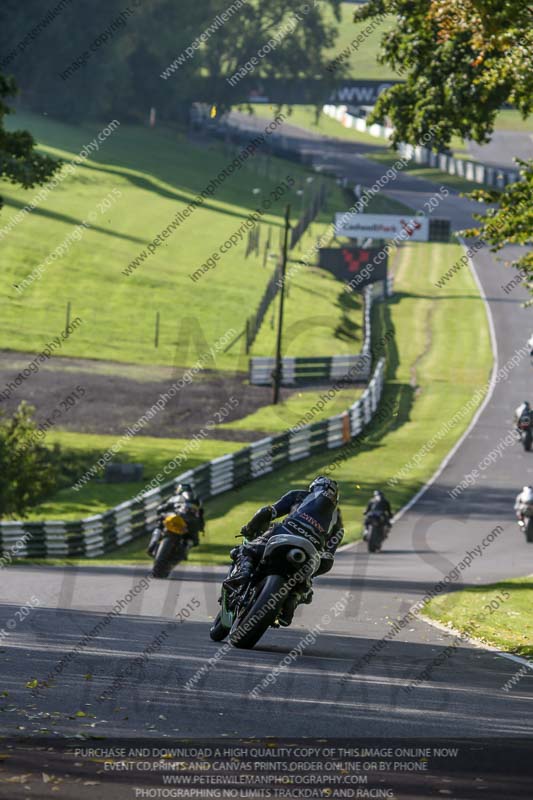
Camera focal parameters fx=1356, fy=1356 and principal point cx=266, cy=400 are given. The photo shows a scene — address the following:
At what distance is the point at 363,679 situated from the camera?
10727mm

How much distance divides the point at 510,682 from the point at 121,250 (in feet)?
211

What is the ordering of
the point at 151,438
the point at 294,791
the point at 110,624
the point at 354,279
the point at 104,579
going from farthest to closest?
the point at 354,279 < the point at 151,438 < the point at 104,579 < the point at 110,624 < the point at 294,791

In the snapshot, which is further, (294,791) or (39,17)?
(39,17)

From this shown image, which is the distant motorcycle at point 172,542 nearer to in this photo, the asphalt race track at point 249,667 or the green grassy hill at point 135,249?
the asphalt race track at point 249,667

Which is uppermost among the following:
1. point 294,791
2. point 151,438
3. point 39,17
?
point 39,17

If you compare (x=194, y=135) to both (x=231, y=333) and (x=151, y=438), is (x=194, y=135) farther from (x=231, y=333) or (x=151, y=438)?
(x=151, y=438)

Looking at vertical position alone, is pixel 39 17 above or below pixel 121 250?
above

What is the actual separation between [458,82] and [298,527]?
628 inches

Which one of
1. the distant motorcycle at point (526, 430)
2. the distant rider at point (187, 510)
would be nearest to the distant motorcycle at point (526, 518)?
the distant rider at point (187, 510)

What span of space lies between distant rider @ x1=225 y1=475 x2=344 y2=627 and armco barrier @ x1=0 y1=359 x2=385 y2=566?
12.5 meters

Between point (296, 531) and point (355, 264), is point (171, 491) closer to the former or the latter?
point (296, 531)

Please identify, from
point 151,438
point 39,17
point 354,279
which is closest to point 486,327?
point 354,279

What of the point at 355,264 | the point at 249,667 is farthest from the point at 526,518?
the point at 355,264

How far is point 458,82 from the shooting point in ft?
83.2
